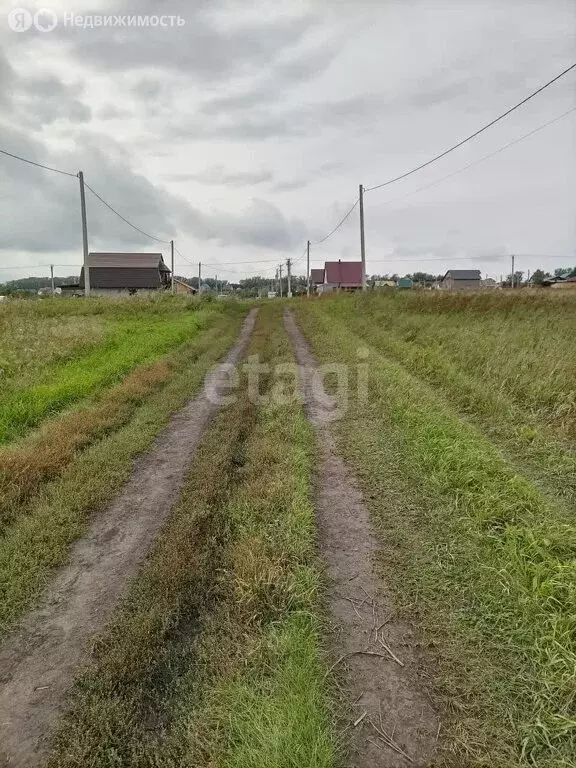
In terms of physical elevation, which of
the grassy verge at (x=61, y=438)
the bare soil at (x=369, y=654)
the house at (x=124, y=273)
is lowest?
the bare soil at (x=369, y=654)

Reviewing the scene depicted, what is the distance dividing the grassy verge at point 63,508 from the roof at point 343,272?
64014mm

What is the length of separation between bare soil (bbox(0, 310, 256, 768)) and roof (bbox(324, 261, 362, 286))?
6632cm

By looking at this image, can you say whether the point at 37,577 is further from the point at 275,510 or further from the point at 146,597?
the point at 275,510

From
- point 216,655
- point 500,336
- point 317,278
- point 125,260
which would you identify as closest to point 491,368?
point 500,336

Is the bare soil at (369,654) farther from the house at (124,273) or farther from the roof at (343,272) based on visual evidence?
the roof at (343,272)

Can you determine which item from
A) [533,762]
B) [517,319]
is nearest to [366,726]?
[533,762]

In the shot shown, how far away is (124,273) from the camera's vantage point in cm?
5144

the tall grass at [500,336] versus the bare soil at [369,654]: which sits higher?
the tall grass at [500,336]

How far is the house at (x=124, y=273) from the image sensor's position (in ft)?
167

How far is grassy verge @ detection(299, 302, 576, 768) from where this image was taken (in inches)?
90.0

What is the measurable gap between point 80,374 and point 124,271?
45642 mm

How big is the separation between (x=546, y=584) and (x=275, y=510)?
218 centimetres

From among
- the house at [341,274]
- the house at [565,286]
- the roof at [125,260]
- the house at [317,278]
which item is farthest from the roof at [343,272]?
the house at [565,286]

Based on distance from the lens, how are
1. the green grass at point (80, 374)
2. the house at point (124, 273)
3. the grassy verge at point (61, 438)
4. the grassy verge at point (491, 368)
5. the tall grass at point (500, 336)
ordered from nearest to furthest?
the grassy verge at point (61, 438)
the grassy verge at point (491, 368)
the green grass at point (80, 374)
the tall grass at point (500, 336)
the house at point (124, 273)
